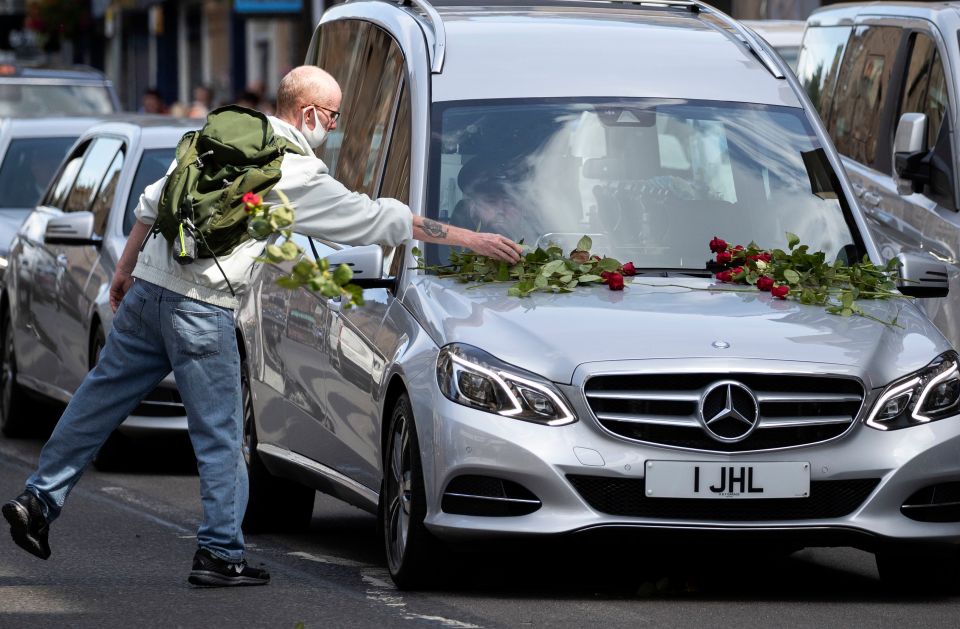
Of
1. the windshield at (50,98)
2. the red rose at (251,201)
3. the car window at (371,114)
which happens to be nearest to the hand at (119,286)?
the red rose at (251,201)

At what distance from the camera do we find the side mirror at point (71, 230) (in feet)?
38.4

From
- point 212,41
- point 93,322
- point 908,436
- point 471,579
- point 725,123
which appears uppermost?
point 725,123

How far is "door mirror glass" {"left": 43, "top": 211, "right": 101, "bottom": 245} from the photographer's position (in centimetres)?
1170

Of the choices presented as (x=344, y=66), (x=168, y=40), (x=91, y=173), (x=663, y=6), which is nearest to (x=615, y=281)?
(x=663, y=6)

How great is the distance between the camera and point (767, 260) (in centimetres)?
789

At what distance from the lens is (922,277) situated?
316 inches

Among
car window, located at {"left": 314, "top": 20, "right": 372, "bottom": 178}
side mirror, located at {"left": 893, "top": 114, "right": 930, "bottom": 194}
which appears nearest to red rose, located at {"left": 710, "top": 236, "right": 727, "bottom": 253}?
car window, located at {"left": 314, "top": 20, "right": 372, "bottom": 178}

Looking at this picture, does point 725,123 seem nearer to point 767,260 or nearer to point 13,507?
point 767,260

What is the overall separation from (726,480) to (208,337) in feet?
5.68

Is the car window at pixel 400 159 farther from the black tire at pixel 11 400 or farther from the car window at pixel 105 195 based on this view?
the black tire at pixel 11 400

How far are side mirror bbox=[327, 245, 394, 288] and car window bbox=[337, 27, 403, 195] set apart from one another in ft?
2.79

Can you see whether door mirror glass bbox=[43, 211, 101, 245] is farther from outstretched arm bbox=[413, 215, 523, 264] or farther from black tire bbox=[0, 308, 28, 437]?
A: outstretched arm bbox=[413, 215, 523, 264]

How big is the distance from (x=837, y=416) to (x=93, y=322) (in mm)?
5641

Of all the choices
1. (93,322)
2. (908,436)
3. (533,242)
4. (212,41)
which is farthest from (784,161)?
(212,41)
